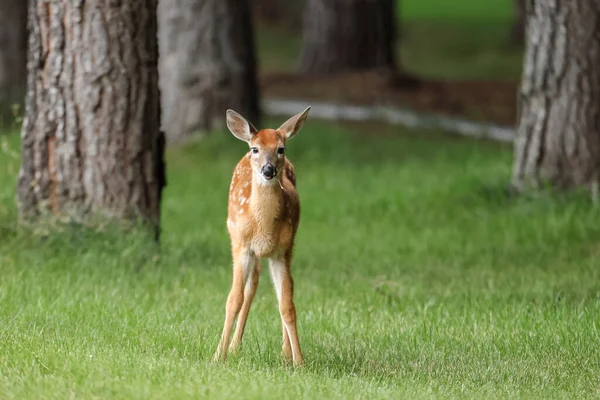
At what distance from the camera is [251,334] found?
770 cm

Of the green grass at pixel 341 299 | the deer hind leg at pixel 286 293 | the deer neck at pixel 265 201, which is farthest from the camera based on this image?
the deer hind leg at pixel 286 293

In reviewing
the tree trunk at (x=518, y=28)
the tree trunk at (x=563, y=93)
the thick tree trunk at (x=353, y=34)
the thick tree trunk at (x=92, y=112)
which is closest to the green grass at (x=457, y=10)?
the tree trunk at (x=518, y=28)

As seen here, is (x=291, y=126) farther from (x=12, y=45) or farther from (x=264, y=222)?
(x=12, y=45)

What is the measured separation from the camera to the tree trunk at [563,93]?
12.6 meters

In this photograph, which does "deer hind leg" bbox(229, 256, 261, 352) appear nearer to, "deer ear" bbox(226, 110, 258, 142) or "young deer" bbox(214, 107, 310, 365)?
"young deer" bbox(214, 107, 310, 365)

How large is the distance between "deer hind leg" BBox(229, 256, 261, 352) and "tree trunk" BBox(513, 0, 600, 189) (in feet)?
20.8

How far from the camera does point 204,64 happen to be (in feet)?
54.7

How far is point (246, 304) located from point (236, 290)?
8.7 inches

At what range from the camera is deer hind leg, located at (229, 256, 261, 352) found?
6879 mm

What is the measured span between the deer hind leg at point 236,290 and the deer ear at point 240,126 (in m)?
0.61

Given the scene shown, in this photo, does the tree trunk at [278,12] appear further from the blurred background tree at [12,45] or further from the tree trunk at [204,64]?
the tree trunk at [204,64]

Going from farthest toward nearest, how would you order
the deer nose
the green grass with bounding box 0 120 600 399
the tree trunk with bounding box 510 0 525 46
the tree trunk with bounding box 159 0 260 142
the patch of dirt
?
the tree trunk with bounding box 510 0 525 46, the patch of dirt, the tree trunk with bounding box 159 0 260 142, the deer nose, the green grass with bounding box 0 120 600 399

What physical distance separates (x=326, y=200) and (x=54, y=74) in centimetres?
512

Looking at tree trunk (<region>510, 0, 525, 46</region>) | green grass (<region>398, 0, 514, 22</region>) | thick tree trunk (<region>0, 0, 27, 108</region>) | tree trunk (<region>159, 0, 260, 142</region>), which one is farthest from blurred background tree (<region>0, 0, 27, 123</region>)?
green grass (<region>398, 0, 514, 22</region>)
